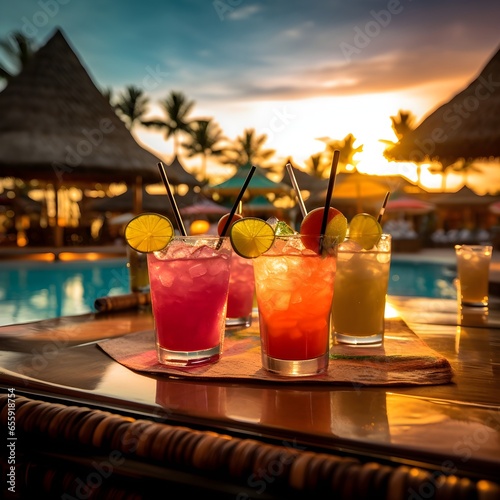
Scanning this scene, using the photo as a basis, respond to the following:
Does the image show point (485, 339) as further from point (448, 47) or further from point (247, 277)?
point (448, 47)

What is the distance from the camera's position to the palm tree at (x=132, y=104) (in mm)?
30344

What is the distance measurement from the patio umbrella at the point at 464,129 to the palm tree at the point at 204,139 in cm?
2623

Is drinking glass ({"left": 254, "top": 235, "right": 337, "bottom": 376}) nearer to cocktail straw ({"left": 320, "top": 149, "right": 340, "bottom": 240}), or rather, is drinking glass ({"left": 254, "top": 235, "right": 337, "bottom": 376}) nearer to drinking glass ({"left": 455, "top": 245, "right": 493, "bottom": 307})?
cocktail straw ({"left": 320, "top": 149, "right": 340, "bottom": 240})

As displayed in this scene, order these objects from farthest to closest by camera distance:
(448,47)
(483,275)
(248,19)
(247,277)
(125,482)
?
(248,19)
(448,47)
(483,275)
(247,277)
(125,482)

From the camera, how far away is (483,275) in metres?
1.91

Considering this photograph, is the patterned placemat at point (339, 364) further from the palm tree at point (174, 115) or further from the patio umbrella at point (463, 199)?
the palm tree at point (174, 115)

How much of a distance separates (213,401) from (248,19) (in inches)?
529

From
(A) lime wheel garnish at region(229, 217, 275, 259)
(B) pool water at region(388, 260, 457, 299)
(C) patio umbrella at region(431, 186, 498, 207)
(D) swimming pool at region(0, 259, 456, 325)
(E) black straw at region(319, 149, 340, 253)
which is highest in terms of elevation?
(C) patio umbrella at region(431, 186, 498, 207)

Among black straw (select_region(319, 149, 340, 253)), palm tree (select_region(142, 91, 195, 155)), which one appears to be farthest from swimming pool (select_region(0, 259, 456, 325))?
palm tree (select_region(142, 91, 195, 155))

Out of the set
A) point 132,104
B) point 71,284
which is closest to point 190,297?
point 71,284

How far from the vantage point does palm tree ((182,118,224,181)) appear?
33.8 metres

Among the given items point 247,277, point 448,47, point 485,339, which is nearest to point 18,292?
point 247,277

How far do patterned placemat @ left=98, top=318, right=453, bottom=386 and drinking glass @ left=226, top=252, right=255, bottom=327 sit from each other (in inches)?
8.8

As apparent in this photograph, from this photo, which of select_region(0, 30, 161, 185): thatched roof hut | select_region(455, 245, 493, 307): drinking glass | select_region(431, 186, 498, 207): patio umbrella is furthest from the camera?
select_region(431, 186, 498, 207): patio umbrella
